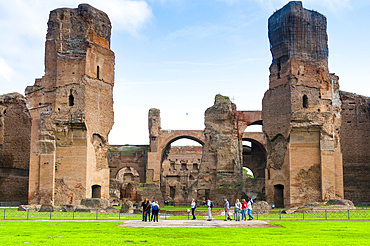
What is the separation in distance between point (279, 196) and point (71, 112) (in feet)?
43.2

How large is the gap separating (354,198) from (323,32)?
11.9 meters

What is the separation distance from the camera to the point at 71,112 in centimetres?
2542

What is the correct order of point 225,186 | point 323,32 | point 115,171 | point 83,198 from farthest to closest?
point 115,171 < point 225,186 < point 323,32 < point 83,198

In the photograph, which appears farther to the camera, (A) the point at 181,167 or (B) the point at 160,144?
(A) the point at 181,167

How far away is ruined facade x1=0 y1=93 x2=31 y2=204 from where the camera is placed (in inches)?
1211

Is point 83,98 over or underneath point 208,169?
over

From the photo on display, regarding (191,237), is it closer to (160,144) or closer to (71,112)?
(71,112)

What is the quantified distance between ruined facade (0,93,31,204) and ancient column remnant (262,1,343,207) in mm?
17186

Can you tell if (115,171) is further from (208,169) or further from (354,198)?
(354,198)

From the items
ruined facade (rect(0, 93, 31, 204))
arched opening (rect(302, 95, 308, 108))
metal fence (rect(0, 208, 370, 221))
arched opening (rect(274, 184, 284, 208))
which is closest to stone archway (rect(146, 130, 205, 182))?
ruined facade (rect(0, 93, 31, 204))

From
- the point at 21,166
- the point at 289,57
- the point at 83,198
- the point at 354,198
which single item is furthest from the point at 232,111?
the point at 21,166

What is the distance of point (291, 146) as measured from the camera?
25.1 meters

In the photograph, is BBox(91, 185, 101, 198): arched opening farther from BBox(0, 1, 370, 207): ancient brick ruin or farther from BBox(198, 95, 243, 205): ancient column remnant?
BBox(198, 95, 243, 205): ancient column remnant

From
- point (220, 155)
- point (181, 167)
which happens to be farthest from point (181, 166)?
point (220, 155)
